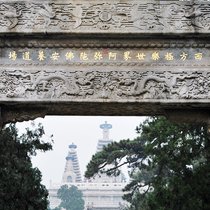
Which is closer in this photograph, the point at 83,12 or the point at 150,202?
the point at 83,12

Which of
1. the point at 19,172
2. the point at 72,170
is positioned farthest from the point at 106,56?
the point at 72,170

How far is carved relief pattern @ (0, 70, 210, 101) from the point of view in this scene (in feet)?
24.2

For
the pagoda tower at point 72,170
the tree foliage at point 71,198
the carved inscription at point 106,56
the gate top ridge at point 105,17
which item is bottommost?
the carved inscription at point 106,56

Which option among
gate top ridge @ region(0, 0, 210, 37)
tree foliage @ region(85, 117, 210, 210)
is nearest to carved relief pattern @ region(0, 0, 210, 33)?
gate top ridge @ region(0, 0, 210, 37)

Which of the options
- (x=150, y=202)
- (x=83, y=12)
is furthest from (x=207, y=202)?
(x=83, y=12)

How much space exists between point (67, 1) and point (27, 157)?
9150mm

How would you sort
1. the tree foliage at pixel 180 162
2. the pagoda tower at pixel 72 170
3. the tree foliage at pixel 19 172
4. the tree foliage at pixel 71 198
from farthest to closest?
the pagoda tower at pixel 72 170
the tree foliage at pixel 71 198
the tree foliage at pixel 19 172
the tree foliage at pixel 180 162

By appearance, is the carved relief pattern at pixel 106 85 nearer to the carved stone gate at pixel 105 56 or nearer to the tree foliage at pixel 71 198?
the carved stone gate at pixel 105 56

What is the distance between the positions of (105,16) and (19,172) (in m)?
8.35

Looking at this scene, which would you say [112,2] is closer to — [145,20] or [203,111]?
[145,20]

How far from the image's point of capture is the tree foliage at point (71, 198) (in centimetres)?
5441

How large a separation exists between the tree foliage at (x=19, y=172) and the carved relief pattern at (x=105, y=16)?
621cm

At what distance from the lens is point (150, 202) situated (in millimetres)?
A: 14016

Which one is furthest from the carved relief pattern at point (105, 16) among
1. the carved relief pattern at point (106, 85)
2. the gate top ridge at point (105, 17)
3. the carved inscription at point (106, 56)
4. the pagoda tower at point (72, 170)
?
the pagoda tower at point (72, 170)
